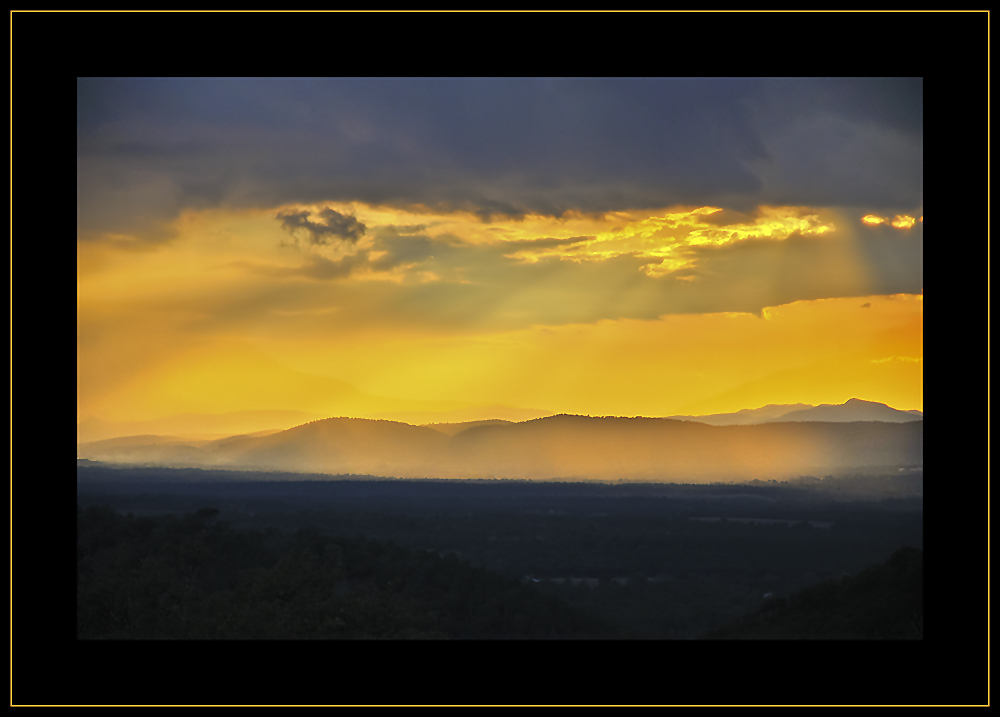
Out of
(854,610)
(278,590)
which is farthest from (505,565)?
(854,610)

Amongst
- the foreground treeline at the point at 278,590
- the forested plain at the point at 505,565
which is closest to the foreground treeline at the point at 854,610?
the forested plain at the point at 505,565

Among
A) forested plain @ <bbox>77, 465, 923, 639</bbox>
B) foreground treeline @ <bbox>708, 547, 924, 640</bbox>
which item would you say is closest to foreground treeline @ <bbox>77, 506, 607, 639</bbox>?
forested plain @ <bbox>77, 465, 923, 639</bbox>

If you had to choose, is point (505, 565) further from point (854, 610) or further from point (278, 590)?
point (854, 610)

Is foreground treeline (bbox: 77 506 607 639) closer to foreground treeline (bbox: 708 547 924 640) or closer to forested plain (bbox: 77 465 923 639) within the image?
forested plain (bbox: 77 465 923 639)

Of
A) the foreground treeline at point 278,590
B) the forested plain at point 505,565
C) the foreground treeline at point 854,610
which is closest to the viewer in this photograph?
the foreground treeline at point 854,610

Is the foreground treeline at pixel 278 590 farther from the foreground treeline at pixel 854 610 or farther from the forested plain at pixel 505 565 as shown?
the foreground treeline at pixel 854 610

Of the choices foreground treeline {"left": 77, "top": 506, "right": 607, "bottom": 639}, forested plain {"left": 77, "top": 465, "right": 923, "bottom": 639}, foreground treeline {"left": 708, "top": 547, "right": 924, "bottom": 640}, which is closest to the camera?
A: foreground treeline {"left": 708, "top": 547, "right": 924, "bottom": 640}

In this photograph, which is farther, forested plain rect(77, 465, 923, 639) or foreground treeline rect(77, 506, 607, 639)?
foreground treeline rect(77, 506, 607, 639)
